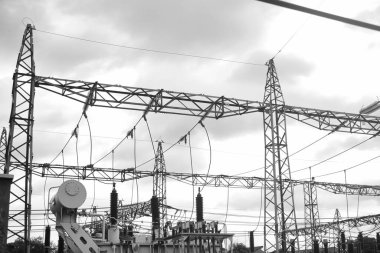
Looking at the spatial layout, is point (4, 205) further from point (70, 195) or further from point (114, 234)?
point (114, 234)

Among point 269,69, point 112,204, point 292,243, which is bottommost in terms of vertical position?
point 292,243

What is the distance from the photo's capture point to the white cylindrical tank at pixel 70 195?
13.6 m

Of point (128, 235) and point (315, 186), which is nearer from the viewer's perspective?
point (128, 235)

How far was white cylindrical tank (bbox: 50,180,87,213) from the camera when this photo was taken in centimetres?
1359

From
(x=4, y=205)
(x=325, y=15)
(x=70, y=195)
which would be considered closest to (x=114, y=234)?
(x=70, y=195)

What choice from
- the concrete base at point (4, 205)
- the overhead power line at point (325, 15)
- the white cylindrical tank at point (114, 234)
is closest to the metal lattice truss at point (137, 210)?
the white cylindrical tank at point (114, 234)

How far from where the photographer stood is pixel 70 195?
13.7 meters

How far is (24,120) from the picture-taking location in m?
14.9

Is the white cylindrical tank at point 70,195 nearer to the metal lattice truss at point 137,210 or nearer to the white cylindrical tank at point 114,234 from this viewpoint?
the white cylindrical tank at point 114,234

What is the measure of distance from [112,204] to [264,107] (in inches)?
316

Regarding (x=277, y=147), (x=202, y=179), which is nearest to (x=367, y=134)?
(x=277, y=147)

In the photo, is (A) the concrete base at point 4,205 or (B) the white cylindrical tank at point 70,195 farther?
(B) the white cylindrical tank at point 70,195

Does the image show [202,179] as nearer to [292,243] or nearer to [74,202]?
[292,243]

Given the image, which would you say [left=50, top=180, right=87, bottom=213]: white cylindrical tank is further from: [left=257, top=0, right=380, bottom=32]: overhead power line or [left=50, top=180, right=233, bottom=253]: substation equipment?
[left=257, top=0, right=380, bottom=32]: overhead power line
